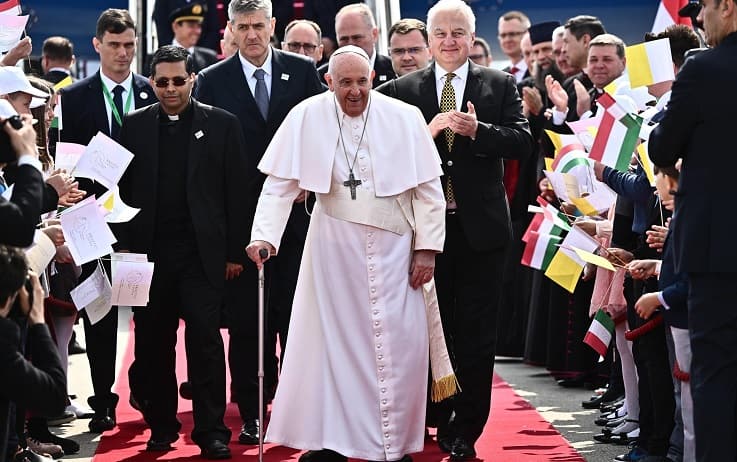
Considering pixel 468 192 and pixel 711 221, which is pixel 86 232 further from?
pixel 711 221

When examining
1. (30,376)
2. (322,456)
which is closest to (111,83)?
(322,456)

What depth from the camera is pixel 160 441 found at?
8.68 meters

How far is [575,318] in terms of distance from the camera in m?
11.2

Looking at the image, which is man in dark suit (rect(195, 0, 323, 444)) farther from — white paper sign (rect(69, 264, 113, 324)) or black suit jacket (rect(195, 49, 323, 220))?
white paper sign (rect(69, 264, 113, 324))

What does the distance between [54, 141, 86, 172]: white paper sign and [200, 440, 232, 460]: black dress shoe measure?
66.4 inches

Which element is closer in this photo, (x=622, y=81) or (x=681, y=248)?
(x=681, y=248)

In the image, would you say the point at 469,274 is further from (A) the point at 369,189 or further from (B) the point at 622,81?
(B) the point at 622,81

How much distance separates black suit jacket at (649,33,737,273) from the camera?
613 centimetres

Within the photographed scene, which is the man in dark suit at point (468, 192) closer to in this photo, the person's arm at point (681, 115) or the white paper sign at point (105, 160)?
the white paper sign at point (105, 160)

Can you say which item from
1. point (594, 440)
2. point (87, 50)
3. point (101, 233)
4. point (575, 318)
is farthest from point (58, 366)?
point (87, 50)

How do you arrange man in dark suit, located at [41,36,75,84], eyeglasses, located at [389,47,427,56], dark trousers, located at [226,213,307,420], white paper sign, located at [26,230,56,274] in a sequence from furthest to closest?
man in dark suit, located at [41,36,75,84] → eyeglasses, located at [389,47,427,56] → dark trousers, located at [226,213,307,420] → white paper sign, located at [26,230,56,274]

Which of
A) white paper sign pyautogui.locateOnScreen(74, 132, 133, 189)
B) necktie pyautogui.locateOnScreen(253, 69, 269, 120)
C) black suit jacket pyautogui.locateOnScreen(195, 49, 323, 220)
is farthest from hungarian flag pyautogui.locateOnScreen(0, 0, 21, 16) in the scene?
necktie pyautogui.locateOnScreen(253, 69, 269, 120)

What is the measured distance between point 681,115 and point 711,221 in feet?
1.40

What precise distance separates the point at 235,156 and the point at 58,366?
3.06 meters
